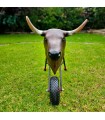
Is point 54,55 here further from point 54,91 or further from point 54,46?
point 54,91

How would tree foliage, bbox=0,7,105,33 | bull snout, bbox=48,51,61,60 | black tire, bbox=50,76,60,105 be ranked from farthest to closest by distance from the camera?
1. tree foliage, bbox=0,7,105,33
2. black tire, bbox=50,76,60,105
3. bull snout, bbox=48,51,61,60

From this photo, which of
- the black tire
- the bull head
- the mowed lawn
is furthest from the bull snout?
the mowed lawn

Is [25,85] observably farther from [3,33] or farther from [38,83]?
[3,33]

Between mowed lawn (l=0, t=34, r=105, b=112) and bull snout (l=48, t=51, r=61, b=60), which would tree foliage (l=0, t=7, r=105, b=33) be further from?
bull snout (l=48, t=51, r=61, b=60)

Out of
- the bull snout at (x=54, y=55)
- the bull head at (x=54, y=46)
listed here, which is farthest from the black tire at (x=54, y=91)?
the bull snout at (x=54, y=55)

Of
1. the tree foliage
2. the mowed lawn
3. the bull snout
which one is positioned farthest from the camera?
the tree foliage

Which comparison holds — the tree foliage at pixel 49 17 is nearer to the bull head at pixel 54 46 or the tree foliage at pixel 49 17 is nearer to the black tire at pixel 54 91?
the black tire at pixel 54 91

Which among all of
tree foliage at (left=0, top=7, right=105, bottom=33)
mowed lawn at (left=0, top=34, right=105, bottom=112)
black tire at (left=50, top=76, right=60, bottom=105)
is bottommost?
tree foliage at (left=0, top=7, right=105, bottom=33)

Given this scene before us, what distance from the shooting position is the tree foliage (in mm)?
19688

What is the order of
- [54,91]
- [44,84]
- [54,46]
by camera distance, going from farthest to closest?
[44,84], [54,91], [54,46]

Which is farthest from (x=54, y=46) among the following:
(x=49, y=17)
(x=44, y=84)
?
(x=49, y=17)

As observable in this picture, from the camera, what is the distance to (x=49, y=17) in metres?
21.1

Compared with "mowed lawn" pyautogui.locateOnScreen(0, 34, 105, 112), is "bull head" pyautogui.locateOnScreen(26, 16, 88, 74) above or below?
above

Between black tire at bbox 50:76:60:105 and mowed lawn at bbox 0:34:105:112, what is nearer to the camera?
black tire at bbox 50:76:60:105
